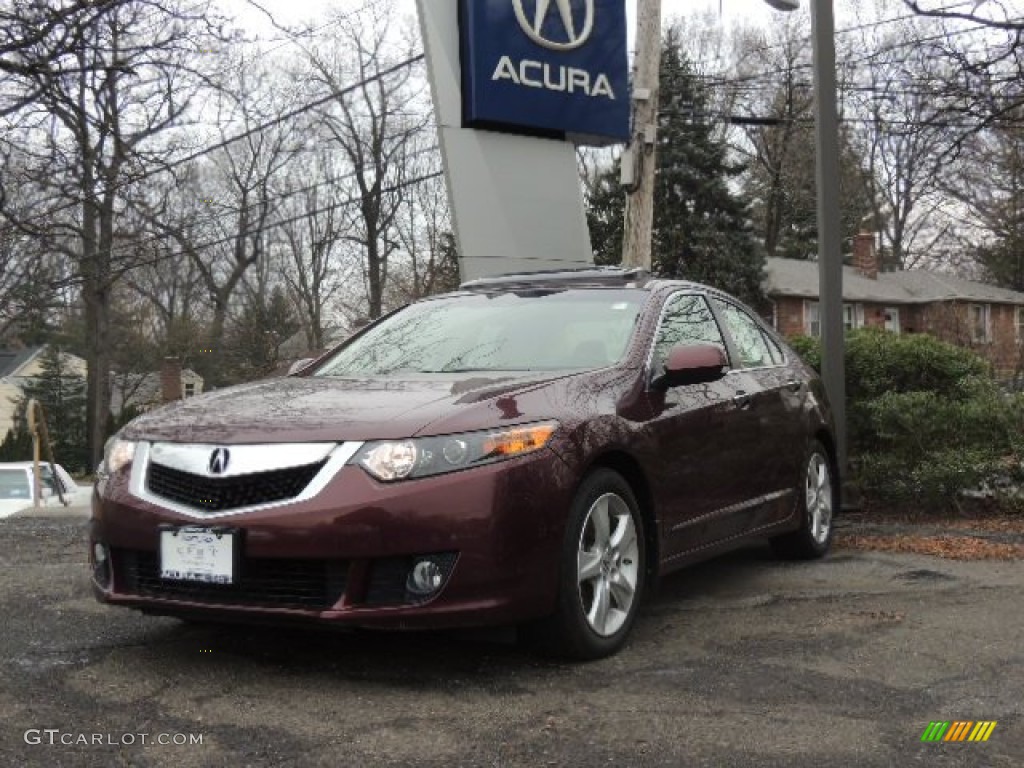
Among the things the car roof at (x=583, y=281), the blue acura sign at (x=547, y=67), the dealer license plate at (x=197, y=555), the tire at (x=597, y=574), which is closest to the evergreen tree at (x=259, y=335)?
the blue acura sign at (x=547, y=67)

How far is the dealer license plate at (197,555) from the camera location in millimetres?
3596

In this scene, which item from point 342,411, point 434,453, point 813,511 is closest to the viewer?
point 434,453

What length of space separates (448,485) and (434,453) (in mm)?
123

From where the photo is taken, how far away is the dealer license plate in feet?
11.8

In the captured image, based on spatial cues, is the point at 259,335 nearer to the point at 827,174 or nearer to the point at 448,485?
the point at 827,174

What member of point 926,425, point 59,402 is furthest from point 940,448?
point 59,402

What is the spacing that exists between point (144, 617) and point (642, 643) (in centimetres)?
217

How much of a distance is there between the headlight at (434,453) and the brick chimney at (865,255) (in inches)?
1678

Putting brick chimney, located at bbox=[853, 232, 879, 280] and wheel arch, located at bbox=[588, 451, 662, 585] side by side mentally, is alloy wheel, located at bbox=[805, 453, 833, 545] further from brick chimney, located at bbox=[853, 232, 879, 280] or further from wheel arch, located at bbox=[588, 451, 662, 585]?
brick chimney, located at bbox=[853, 232, 879, 280]

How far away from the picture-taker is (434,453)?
363 centimetres

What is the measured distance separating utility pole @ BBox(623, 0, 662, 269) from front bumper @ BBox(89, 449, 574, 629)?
24.5 ft

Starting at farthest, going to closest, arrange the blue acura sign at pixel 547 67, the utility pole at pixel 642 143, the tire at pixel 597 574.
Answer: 1. the utility pole at pixel 642 143
2. the blue acura sign at pixel 547 67
3. the tire at pixel 597 574

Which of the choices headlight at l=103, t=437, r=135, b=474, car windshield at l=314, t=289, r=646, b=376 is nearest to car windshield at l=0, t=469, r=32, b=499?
car windshield at l=314, t=289, r=646, b=376

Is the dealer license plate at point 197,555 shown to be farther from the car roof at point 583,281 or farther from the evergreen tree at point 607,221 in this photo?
the evergreen tree at point 607,221
